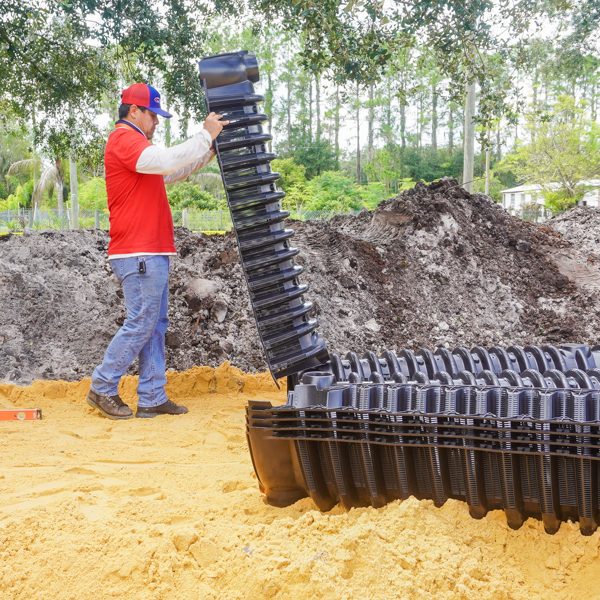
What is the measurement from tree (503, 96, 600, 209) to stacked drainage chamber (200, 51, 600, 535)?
2756 cm

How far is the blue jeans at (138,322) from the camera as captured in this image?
393cm

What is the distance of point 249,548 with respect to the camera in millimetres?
2002

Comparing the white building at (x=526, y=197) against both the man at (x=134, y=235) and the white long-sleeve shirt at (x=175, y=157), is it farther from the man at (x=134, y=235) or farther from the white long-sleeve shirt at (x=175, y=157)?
the white long-sleeve shirt at (x=175, y=157)

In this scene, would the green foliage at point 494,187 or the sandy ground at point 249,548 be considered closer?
the sandy ground at point 249,548

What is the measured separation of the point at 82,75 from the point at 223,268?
3077 millimetres

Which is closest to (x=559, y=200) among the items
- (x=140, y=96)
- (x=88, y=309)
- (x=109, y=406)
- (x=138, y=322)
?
(x=88, y=309)

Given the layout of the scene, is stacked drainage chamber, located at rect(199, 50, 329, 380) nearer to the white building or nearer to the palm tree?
the palm tree

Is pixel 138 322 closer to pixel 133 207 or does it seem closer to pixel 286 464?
pixel 133 207

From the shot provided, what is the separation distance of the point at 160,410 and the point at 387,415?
8.28 ft

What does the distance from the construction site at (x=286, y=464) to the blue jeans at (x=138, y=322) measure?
10.3 inches

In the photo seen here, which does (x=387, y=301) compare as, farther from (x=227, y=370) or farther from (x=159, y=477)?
(x=159, y=477)

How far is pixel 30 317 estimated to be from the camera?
5750mm

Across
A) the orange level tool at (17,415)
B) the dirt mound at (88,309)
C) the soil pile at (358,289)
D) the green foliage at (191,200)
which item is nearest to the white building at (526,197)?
the green foliage at (191,200)

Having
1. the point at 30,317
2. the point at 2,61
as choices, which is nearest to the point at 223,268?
the point at 30,317
